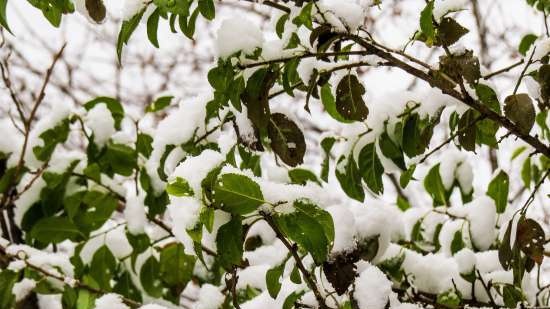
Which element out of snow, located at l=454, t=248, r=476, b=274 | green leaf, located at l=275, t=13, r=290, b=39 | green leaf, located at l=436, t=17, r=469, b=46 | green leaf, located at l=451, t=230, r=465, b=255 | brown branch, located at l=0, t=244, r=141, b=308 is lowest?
snow, located at l=454, t=248, r=476, b=274

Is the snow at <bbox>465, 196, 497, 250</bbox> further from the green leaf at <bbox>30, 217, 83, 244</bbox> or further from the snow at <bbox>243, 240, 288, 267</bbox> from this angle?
the green leaf at <bbox>30, 217, 83, 244</bbox>

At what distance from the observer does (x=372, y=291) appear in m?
0.92

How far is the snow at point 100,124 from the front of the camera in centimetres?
153

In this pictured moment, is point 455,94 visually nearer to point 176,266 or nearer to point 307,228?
point 307,228

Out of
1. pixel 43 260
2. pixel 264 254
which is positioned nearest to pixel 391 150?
pixel 264 254

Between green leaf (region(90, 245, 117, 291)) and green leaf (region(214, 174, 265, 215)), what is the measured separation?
0.91 metres

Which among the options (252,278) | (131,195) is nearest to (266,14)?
(131,195)

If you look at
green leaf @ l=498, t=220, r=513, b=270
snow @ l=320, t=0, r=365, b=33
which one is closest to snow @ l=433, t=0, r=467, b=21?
snow @ l=320, t=0, r=365, b=33

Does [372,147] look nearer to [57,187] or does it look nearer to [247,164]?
[247,164]

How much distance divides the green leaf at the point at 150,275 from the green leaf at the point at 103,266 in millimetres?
80

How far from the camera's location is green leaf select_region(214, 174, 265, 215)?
722 millimetres

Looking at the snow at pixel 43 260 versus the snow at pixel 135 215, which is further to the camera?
the snow at pixel 135 215

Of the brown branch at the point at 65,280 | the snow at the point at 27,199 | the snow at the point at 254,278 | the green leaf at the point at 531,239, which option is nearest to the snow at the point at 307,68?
the green leaf at the point at 531,239

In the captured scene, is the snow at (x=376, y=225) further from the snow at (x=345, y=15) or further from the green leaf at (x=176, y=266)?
the green leaf at (x=176, y=266)
